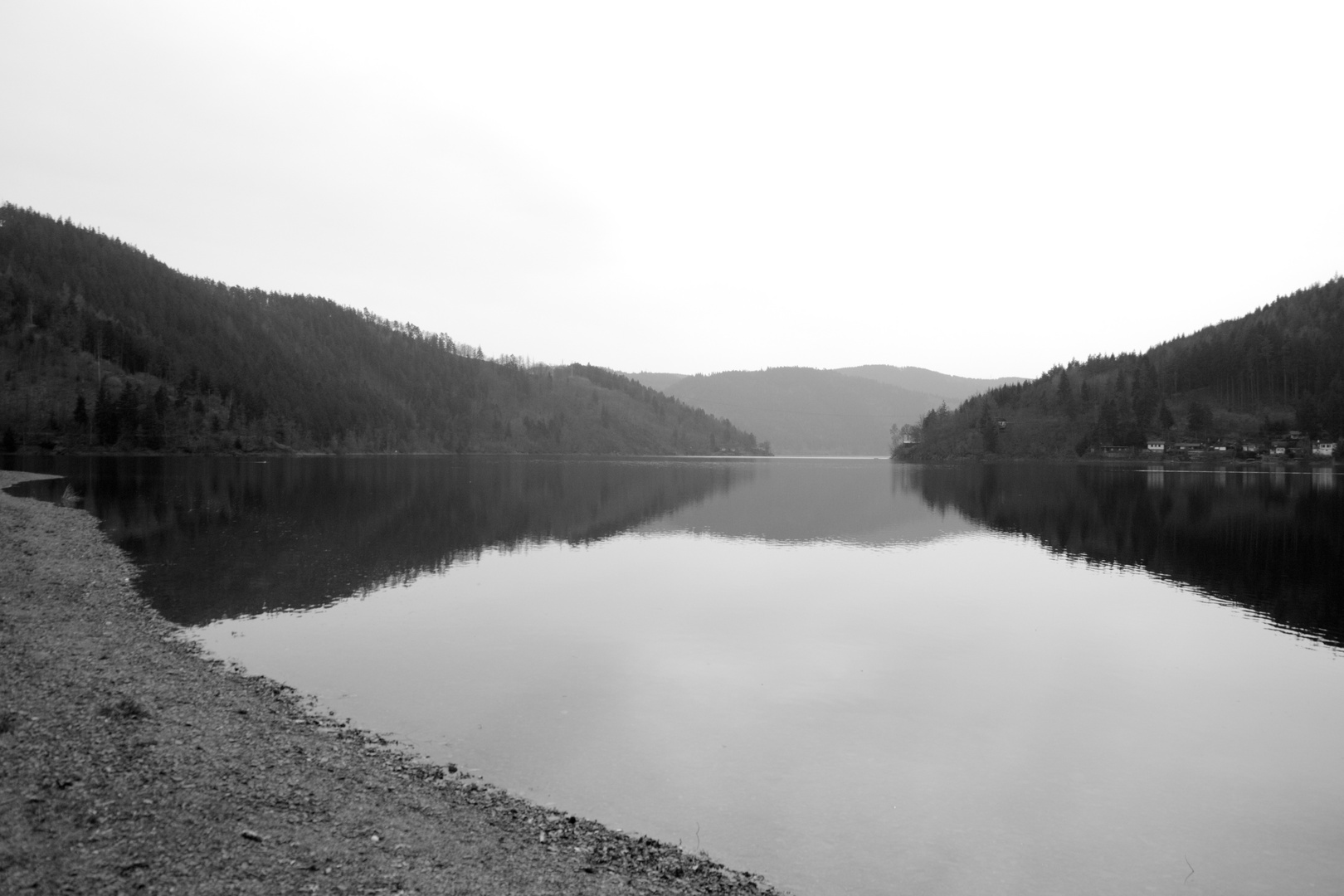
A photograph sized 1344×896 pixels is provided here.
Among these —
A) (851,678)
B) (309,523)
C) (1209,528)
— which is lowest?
(851,678)

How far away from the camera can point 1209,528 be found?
54844 mm

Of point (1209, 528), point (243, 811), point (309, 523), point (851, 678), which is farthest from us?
point (1209, 528)

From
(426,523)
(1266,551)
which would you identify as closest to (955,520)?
(1266,551)

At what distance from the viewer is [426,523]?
175 feet

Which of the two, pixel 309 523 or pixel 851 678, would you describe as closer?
pixel 851 678

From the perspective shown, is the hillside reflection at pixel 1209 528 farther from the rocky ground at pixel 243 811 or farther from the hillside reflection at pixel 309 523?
the hillside reflection at pixel 309 523

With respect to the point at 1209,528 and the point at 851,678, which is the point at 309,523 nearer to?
the point at 851,678

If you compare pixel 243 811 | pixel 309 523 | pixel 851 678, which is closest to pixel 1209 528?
pixel 851 678

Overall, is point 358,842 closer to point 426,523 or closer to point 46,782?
point 46,782

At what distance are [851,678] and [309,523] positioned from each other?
133ft

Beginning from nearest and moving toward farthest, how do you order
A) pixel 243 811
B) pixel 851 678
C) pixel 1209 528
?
pixel 243 811 < pixel 851 678 < pixel 1209 528

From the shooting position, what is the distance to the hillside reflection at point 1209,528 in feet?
Result: 106

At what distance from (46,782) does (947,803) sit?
13.7 m

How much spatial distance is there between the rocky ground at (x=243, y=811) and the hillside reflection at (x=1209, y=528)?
26960mm
